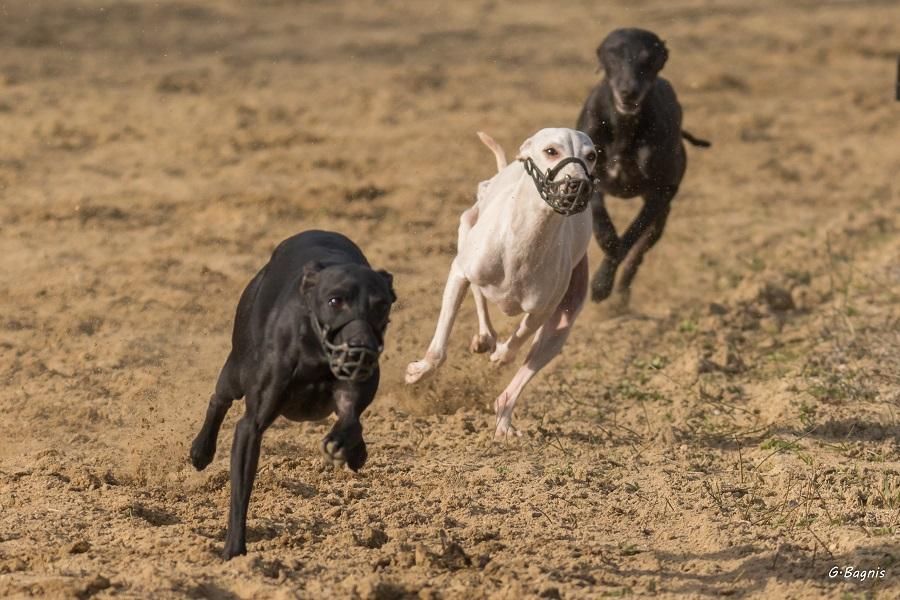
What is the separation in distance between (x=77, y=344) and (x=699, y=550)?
4161 millimetres

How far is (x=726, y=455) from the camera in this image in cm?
760

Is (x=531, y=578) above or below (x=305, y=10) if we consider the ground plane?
below

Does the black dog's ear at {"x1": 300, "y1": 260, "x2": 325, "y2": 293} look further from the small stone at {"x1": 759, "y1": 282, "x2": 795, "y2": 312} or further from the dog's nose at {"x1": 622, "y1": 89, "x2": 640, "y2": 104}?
the small stone at {"x1": 759, "y1": 282, "x2": 795, "y2": 312}

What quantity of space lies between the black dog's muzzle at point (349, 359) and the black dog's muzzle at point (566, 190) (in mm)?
1437

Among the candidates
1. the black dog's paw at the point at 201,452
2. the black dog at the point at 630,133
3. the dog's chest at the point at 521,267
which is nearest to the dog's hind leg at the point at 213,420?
the black dog's paw at the point at 201,452

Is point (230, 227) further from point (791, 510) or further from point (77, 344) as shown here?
point (791, 510)

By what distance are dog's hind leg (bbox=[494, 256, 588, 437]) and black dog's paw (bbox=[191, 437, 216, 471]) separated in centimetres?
155

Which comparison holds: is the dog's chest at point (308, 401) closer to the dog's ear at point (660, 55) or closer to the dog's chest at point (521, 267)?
the dog's chest at point (521, 267)

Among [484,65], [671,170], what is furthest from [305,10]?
[671,170]

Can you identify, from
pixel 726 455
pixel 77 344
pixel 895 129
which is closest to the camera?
pixel 726 455

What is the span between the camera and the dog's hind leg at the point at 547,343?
743cm

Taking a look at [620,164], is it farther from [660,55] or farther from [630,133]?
[660,55]

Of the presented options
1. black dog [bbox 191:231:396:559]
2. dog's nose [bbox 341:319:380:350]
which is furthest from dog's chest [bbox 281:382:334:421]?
dog's nose [bbox 341:319:380:350]

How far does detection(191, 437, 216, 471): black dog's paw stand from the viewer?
645 cm
